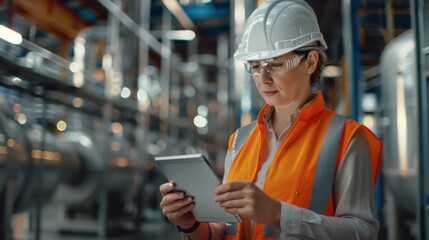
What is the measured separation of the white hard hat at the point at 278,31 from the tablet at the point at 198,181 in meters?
0.36

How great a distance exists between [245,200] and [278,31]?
0.54 m

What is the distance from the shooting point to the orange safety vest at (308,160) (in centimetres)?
144

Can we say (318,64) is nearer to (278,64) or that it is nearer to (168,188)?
(278,64)

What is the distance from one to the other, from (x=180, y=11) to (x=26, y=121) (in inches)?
176

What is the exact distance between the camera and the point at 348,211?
1399mm

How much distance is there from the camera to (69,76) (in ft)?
16.4

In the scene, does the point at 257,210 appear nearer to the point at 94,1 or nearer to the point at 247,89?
the point at 247,89

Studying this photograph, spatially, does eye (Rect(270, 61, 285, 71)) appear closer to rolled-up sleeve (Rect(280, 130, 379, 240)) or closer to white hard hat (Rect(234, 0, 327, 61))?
white hard hat (Rect(234, 0, 327, 61))

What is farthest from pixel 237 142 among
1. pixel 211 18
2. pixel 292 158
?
pixel 211 18

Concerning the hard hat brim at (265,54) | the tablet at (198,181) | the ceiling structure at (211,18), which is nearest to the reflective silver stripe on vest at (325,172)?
the tablet at (198,181)

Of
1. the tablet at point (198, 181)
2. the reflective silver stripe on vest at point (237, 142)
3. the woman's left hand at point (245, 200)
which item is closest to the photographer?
the woman's left hand at point (245, 200)

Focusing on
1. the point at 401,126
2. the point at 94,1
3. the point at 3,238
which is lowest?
the point at 3,238

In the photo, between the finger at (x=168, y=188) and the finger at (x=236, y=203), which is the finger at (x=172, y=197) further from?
the finger at (x=236, y=203)

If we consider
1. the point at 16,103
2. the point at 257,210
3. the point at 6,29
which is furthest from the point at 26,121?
the point at 257,210
